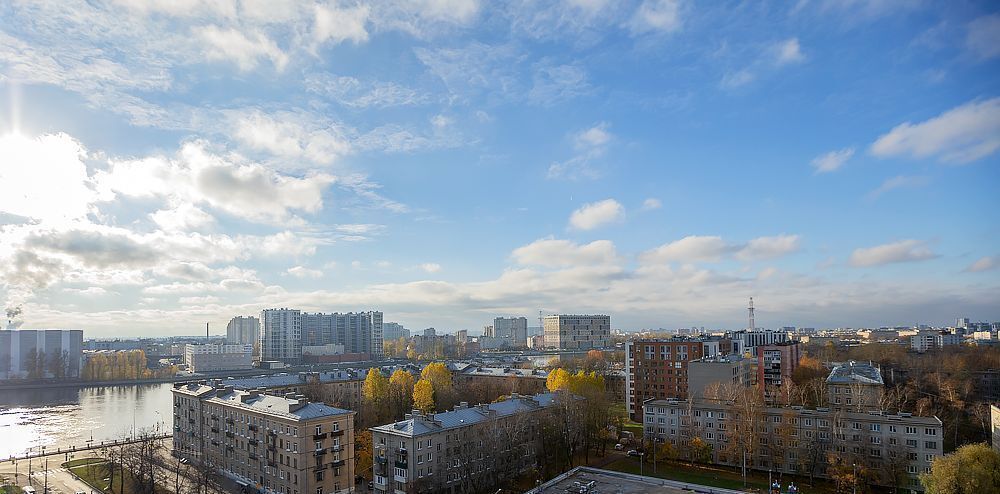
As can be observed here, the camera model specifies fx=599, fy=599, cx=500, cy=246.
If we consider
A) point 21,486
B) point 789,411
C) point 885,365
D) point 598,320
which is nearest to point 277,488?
point 21,486

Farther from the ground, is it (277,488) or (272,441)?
(272,441)

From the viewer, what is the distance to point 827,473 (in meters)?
22.5

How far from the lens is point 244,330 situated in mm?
135250

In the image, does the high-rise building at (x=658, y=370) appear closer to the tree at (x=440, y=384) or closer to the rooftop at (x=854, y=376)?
the rooftop at (x=854, y=376)

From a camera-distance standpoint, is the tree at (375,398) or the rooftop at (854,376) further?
the rooftop at (854,376)

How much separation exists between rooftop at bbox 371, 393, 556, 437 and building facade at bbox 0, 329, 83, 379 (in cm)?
6931

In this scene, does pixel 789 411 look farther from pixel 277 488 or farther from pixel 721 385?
pixel 277 488

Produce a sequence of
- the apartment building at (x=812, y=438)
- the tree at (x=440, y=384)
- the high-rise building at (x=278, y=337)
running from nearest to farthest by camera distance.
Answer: the apartment building at (x=812, y=438) → the tree at (x=440, y=384) → the high-rise building at (x=278, y=337)

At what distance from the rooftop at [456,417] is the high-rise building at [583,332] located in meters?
75.6

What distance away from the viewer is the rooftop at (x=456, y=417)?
2108cm

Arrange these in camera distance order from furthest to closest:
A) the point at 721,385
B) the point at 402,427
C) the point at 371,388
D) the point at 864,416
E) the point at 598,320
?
the point at 598,320
the point at 371,388
the point at 721,385
the point at 864,416
the point at 402,427

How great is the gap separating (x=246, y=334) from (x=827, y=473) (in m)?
133

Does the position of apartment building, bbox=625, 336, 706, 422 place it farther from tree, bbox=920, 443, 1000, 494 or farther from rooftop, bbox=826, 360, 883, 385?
tree, bbox=920, 443, 1000, 494

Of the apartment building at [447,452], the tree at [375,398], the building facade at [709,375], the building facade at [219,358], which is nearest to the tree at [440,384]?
the tree at [375,398]
